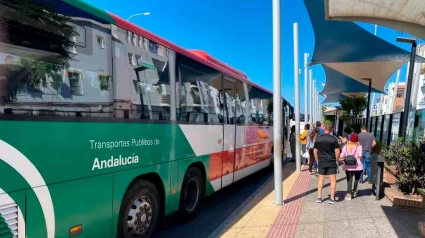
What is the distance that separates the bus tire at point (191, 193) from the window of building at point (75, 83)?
9.36 feet

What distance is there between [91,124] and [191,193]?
10.7 ft

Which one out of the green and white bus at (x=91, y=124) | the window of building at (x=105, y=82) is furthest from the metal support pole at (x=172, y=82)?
the window of building at (x=105, y=82)

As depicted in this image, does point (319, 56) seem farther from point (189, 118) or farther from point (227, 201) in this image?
point (189, 118)

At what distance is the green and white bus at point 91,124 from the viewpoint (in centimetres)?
305

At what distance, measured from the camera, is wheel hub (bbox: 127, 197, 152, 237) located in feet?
15.4

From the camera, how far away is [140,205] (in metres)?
4.82

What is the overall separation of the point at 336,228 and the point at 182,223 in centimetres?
267

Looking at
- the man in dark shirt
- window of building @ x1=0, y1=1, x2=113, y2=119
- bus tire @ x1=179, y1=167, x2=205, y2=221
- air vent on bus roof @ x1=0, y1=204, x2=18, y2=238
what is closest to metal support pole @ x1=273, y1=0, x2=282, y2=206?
the man in dark shirt

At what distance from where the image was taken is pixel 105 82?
4.05 metres

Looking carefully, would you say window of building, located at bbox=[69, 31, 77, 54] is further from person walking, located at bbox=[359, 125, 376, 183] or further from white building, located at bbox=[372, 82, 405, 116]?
white building, located at bbox=[372, 82, 405, 116]

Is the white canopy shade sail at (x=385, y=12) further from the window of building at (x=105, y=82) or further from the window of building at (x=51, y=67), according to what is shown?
the window of building at (x=51, y=67)

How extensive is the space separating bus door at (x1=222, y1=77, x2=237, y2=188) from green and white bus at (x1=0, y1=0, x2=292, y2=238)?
129cm

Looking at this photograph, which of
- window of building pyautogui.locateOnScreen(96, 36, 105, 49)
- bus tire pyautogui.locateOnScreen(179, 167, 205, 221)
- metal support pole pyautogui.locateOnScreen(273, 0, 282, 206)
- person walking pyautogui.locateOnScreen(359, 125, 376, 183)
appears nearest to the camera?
window of building pyautogui.locateOnScreen(96, 36, 105, 49)

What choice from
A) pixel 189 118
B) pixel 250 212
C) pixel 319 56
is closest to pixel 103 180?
pixel 189 118
